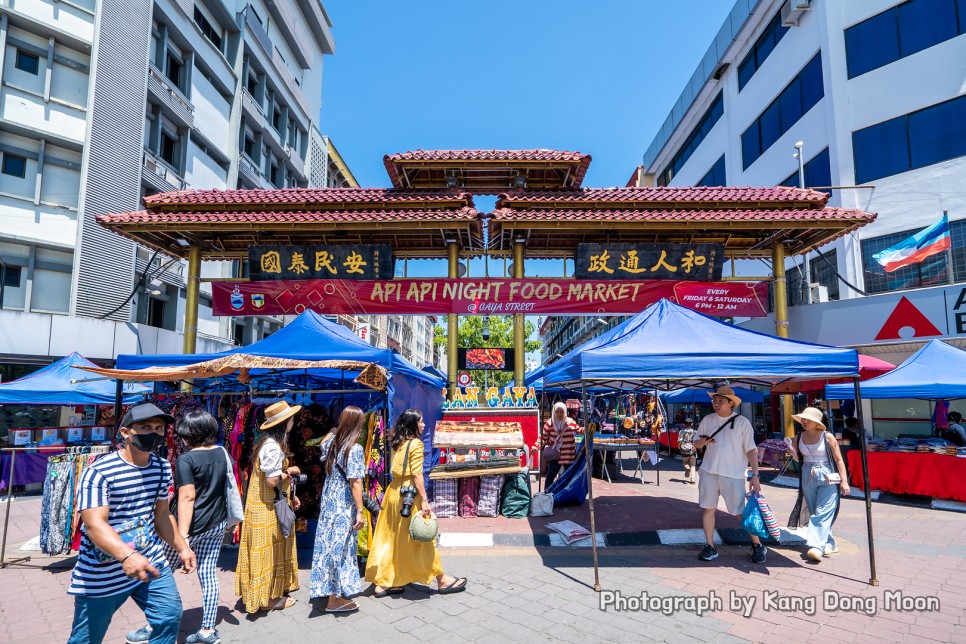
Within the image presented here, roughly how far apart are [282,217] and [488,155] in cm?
508

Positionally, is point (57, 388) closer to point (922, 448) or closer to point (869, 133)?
point (922, 448)

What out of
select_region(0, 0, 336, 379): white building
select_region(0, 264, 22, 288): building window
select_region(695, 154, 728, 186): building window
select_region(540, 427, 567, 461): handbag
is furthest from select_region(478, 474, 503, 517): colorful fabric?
select_region(695, 154, 728, 186): building window

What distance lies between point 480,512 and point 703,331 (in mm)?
4434

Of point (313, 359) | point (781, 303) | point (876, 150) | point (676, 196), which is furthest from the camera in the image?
point (876, 150)

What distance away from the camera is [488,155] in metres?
13.5

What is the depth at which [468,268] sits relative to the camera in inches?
523

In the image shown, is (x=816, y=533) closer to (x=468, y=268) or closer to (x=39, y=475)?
(x=468, y=268)

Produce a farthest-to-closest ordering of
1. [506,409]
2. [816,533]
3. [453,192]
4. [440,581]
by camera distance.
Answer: [453,192] → [506,409] → [816,533] → [440,581]

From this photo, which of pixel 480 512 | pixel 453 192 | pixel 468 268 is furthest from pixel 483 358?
pixel 480 512

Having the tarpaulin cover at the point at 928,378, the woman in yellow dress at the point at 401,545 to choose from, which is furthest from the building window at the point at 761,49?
the woman in yellow dress at the point at 401,545

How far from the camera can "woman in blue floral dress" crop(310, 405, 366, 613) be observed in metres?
4.94

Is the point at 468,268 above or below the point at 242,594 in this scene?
above

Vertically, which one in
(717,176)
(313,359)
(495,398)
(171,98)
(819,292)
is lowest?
(495,398)

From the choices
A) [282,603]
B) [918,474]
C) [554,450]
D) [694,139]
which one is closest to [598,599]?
[282,603]
